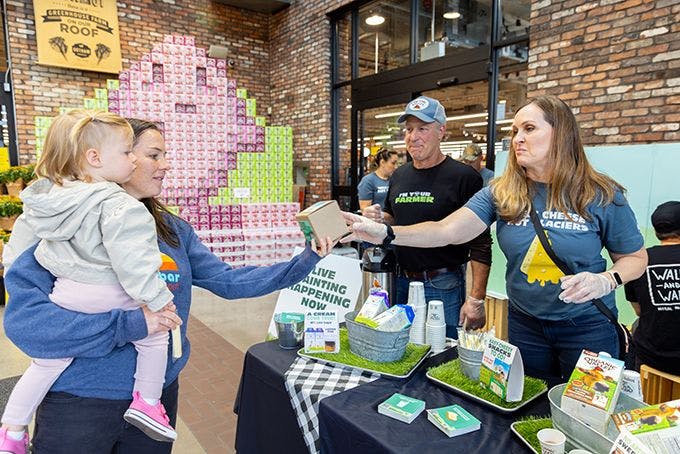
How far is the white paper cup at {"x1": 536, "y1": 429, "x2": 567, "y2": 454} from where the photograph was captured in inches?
39.9

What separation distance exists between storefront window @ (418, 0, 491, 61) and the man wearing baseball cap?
3.68m

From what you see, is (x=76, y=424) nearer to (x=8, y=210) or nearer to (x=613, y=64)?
(x=613, y=64)

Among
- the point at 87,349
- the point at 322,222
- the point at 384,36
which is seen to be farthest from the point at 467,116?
the point at 87,349

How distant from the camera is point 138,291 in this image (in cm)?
117

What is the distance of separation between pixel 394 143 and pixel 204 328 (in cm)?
452

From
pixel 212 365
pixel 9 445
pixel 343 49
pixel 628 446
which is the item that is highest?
pixel 343 49

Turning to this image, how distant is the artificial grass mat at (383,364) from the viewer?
152 centimetres

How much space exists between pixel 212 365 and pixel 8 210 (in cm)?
344

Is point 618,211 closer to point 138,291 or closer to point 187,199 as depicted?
point 138,291

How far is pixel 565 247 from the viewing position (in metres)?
1.57

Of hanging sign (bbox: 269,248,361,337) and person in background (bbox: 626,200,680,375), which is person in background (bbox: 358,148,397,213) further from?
person in background (bbox: 626,200,680,375)

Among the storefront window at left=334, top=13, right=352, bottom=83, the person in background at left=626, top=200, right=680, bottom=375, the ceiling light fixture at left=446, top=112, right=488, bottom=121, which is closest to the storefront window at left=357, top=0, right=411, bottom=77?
the storefront window at left=334, top=13, right=352, bottom=83

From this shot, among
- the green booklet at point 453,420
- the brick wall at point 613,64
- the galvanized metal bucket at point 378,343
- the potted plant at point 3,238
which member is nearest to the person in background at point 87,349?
the galvanized metal bucket at point 378,343

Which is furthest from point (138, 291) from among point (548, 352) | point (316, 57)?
point (316, 57)
